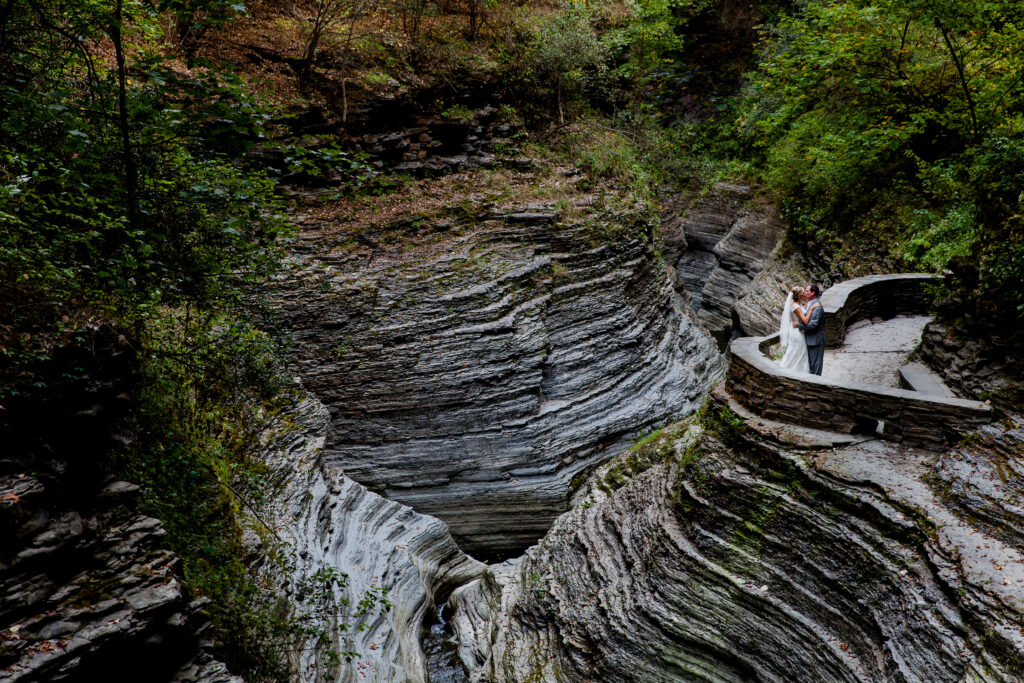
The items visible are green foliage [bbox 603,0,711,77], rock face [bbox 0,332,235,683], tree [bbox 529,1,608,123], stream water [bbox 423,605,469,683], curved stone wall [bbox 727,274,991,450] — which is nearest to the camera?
rock face [bbox 0,332,235,683]

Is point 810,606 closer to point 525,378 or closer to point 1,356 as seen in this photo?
point 525,378

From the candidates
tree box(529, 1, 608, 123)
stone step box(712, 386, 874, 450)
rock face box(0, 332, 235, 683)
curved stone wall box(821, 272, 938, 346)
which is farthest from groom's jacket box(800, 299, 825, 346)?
tree box(529, 1, 608, 123)

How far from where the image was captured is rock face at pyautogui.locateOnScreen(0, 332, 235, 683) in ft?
13.5

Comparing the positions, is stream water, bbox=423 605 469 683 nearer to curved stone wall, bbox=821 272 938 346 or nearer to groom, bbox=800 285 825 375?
groom, bbox=800 285 825 375

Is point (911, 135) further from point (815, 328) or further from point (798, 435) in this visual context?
point (798, 435)

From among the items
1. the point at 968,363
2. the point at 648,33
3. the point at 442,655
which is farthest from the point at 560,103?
the point at 442,655

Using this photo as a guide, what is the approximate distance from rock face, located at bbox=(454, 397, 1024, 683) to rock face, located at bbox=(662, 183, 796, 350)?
31.7 ft

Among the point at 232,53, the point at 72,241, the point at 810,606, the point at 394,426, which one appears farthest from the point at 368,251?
the point at 810,606

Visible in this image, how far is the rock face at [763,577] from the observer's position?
475cm

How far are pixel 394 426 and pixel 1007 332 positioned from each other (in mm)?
10134

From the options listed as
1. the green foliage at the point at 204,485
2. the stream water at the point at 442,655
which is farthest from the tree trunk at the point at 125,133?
the stream water at the point at 442,655

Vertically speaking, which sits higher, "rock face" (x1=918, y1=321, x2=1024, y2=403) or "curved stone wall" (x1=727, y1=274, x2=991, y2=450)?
"rock face" (x1=918, y1=321, x2=1024, y2=403)

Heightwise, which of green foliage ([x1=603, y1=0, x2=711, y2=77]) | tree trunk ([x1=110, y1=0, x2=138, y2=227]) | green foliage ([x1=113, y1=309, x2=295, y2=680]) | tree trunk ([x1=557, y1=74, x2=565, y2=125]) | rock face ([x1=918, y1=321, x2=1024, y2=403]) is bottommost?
green foliage ([x1=113, y1=309, x2=295, y2=680])

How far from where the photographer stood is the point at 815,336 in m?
7.93
